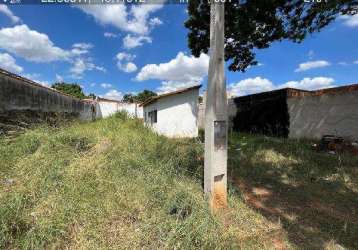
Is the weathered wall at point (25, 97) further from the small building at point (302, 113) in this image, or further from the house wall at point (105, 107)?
the house wall at point (105, 107)

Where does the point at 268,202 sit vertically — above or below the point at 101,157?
below

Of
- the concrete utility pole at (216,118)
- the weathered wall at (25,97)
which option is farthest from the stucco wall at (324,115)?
the weathered wall at (25,97)

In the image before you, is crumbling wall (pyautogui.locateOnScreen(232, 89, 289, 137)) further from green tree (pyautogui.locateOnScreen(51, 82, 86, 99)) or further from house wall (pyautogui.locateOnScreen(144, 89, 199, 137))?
green tree (pyautogui.locateOnScreen(51, 82, 86, 99))

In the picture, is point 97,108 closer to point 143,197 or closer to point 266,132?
point 266,132

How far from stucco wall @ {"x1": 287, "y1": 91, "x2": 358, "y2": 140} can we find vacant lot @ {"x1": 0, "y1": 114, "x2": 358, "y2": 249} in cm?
427

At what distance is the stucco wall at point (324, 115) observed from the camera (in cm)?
886

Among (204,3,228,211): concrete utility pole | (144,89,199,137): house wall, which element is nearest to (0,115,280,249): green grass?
(204,3,228,211): concrete utility pole

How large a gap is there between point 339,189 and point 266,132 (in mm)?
8592

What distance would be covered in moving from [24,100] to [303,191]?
301 inches

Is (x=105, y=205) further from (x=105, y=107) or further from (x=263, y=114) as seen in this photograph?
(x=105, y=107)

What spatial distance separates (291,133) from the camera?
457 inches

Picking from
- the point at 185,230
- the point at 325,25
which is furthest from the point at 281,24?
the point at 185,230

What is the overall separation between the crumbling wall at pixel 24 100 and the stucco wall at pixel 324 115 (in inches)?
405

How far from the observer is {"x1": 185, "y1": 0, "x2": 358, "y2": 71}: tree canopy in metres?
6.94
